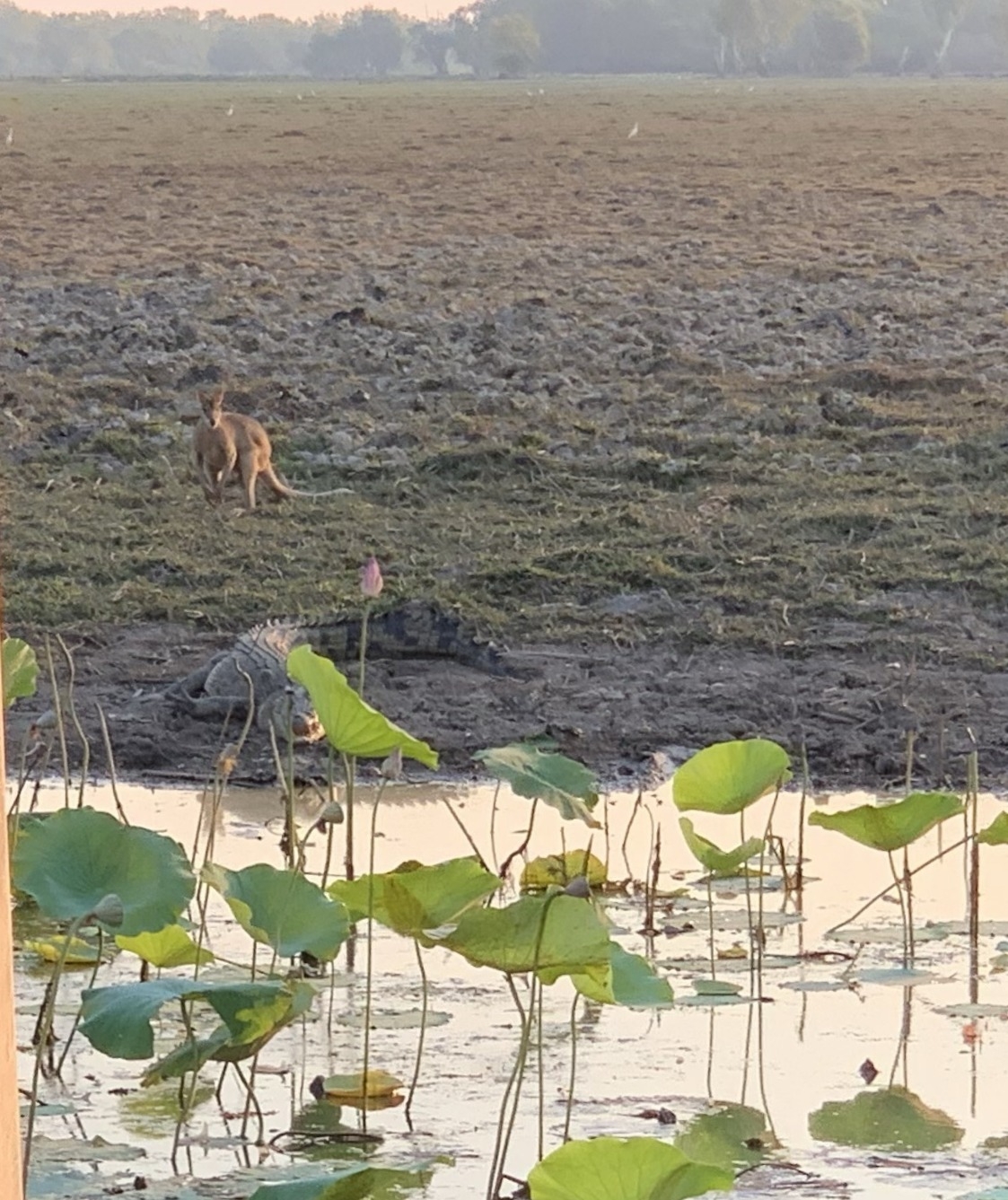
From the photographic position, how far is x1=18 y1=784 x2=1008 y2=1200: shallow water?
3.24 metres

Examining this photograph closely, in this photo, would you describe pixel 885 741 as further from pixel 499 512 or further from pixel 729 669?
Result: pixel 499 512

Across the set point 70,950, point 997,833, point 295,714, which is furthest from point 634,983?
point 295,714

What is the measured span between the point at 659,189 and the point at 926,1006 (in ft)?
56.3

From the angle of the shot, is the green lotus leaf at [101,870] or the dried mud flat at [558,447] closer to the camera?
the green lotus leaf at [101,870]

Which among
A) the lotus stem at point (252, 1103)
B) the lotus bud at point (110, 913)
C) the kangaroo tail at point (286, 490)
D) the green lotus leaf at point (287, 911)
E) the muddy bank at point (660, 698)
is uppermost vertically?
the lotus bud at point (110, 913)

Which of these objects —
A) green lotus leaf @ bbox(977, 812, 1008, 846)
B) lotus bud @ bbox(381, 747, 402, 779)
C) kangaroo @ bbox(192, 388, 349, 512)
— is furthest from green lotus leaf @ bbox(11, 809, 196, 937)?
kangaroo @ bbox(192, 388, 349, 512)

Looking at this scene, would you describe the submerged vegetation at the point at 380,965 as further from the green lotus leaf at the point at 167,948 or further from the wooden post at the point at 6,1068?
the wooden post at the point at 6,1068

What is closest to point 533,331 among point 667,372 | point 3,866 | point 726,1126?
point 667,372

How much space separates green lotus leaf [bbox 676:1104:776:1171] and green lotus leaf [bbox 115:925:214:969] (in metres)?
0.73

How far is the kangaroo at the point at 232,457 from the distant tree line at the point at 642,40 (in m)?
54.5

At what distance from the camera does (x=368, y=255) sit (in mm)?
15656

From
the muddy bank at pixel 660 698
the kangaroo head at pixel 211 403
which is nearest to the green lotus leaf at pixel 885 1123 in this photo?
the muddy bank at pixel 660 698

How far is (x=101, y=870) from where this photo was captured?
3104 mm

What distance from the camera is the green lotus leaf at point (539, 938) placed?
9.23ft
